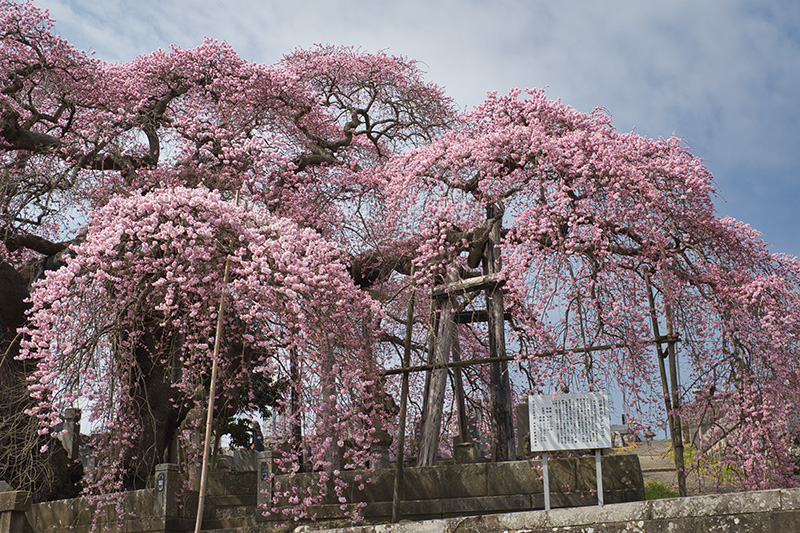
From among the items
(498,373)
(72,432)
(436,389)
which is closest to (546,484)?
(436,389)

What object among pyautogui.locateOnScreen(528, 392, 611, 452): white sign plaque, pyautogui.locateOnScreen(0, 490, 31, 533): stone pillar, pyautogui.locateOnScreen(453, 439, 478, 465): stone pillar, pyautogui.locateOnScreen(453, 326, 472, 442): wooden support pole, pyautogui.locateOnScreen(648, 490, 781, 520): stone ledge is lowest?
pyautogui.locateOnScreen(0, 490, 31, 533): stone pillar

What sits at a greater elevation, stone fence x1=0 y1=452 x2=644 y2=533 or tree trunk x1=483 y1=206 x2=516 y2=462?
tree trunk x1=483 y1=206 x2=516 y2=462

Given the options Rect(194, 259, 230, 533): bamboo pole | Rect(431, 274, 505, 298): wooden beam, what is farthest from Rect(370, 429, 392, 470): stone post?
Rect(194, 259, 230, 533): bamboo pole

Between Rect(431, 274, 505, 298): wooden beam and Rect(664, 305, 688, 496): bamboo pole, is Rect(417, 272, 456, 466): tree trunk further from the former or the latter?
Rect(664, 305, 688, 496): bamboo pole

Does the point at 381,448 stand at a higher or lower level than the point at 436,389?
lower

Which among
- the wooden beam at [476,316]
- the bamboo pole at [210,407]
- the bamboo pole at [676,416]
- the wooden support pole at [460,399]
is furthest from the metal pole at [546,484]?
the wooden beam at [476,316]

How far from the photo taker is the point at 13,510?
12.4 m

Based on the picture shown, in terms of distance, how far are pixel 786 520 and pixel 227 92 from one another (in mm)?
13444

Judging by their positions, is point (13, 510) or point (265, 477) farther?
point (265, 477)

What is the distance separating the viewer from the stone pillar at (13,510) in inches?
484

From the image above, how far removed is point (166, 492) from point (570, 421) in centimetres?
645

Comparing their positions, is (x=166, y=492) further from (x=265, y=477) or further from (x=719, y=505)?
(x=719, y=505)

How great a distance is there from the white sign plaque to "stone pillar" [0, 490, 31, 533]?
8804 millimetres

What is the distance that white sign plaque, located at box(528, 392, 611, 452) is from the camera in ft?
30.5
